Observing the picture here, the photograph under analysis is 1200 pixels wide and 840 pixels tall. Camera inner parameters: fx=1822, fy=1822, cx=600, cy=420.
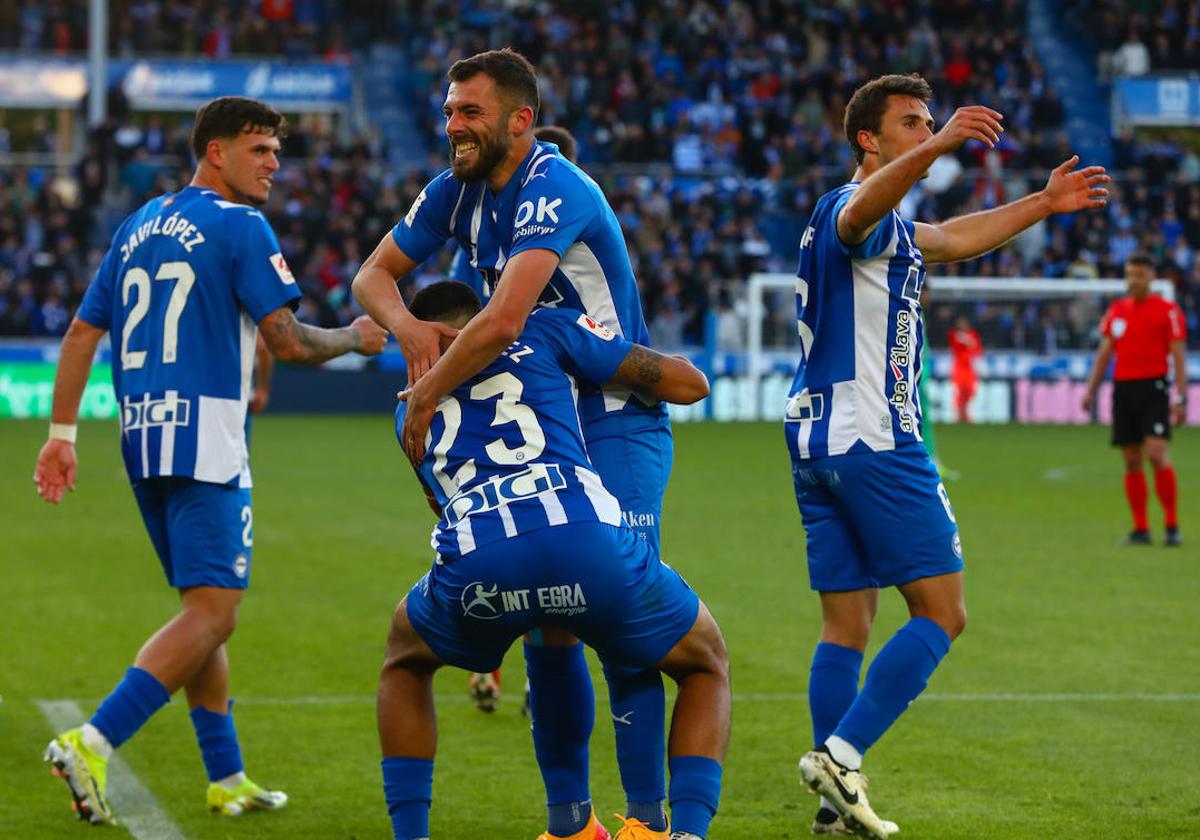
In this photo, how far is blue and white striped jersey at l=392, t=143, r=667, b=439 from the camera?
4871mm

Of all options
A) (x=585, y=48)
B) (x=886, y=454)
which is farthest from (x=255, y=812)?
(x=585, y=48)

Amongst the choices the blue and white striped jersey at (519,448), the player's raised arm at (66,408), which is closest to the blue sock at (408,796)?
the blue and white striped jersey at (519,448)

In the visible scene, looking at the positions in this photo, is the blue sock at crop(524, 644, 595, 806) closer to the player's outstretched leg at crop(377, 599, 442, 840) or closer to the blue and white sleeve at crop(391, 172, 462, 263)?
the player's outstretched leg at crop(377, 599, 442, 840)

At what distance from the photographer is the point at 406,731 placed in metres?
4.70

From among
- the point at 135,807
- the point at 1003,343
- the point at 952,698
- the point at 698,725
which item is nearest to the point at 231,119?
the point at 135,807

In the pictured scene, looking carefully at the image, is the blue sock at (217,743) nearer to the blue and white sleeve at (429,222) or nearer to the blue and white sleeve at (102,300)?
the blue and white sleeve at (102,300)

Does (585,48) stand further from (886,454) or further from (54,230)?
(886,454)

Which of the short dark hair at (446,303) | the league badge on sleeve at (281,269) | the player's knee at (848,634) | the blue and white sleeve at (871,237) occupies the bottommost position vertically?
the player's knee at (848,634)

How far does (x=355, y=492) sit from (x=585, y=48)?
2171 cm

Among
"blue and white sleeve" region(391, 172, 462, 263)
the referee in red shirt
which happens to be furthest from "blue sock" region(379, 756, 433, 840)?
the referee in red shirt

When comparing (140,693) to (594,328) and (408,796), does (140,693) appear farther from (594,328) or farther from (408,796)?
(594,328)

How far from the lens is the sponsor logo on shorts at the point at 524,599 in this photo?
444 centimetres

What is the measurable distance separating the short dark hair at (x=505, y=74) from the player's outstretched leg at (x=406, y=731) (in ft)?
4.59

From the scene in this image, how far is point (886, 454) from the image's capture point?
18.7 feet
